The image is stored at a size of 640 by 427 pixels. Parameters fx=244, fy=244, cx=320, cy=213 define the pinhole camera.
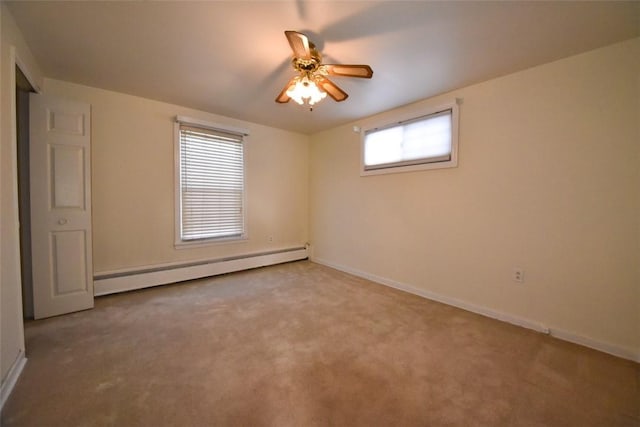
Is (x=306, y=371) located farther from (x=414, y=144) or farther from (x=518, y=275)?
(x=414, y=144)

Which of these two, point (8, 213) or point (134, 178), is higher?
point (134, 178)

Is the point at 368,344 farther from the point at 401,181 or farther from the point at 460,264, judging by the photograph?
the point at 401,181

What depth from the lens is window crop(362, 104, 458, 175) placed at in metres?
2.85

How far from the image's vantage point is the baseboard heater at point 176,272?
2928 millimetres

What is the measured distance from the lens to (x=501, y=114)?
247 cm

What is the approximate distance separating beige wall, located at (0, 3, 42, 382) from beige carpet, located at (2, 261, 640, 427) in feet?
0.90

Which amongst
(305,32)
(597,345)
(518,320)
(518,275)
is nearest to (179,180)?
(305,32)

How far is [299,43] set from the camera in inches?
64.2

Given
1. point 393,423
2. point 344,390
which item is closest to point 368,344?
point 344,390

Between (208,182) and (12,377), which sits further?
(208,182)

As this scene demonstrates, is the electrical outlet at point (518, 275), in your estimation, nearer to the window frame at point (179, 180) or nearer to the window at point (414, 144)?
the window at point (414, 144)

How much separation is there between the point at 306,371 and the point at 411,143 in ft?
9.34

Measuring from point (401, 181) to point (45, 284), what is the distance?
4.07 metres

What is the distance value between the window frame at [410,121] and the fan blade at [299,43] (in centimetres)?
183
